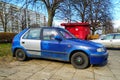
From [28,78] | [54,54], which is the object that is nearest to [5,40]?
[54,54]

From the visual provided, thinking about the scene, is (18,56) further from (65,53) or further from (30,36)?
(65,53)

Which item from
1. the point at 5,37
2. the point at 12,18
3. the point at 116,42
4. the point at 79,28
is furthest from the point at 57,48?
the point at 12,18

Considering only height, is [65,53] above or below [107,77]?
above

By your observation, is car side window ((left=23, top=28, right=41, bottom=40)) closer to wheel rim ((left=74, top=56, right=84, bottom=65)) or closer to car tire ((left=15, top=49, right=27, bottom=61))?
car tire ((left=15, top=49, right=27, bottom=61))

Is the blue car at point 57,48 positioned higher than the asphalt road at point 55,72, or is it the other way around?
the blue car at point 57,48

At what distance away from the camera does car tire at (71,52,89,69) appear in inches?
294

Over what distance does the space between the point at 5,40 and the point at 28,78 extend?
1896 centimetres

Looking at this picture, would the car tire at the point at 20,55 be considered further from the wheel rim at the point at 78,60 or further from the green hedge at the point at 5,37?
the green hedge at the point at 5,37

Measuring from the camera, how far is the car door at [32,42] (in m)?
8.38

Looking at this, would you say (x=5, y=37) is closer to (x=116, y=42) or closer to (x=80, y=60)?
(x=116, y=42)

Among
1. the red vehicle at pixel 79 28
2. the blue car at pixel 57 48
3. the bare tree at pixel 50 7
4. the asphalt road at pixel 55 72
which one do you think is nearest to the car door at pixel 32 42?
the blue car at pixel 57 48

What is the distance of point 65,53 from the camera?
25.4ft

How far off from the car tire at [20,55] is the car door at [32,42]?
30 cm

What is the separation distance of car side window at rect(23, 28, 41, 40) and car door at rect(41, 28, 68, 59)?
265 mm
